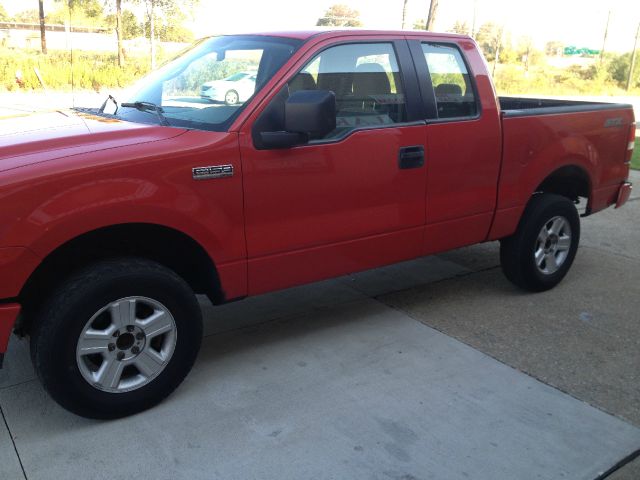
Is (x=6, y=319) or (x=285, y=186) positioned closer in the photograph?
(x=6, y=319)

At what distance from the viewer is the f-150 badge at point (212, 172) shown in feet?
10.1

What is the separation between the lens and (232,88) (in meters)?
3.53

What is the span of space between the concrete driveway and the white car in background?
5.01ft

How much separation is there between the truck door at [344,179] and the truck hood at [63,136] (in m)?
0.54

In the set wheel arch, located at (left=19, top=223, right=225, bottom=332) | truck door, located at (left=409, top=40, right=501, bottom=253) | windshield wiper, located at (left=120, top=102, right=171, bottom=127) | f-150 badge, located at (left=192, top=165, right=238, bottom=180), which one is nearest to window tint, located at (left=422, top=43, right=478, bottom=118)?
truck door, located at (left=409, top=40, right=501, bottom=253)

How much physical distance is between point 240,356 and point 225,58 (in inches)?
72.0

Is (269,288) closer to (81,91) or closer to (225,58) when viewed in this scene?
(225,58)

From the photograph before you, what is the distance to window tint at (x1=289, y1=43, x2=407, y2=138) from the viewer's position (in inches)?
142

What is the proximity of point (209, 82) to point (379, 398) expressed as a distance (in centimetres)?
208

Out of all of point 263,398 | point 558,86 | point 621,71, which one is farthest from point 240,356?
point 621,71

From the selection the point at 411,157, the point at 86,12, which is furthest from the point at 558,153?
the point at 86,12

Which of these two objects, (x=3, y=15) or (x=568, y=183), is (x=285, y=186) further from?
(x=3, y=15)

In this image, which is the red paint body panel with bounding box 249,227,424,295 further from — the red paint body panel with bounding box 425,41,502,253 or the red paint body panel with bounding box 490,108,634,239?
the red paint body panel with bounding box 490,108,634,239

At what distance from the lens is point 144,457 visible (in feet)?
9.29
